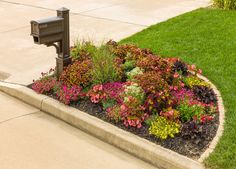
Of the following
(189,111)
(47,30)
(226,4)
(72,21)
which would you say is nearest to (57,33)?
(47,30)

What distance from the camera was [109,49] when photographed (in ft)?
20.8

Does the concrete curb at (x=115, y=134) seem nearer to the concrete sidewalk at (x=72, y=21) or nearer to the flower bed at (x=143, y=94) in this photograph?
the flower bed at (x=143, y=94)

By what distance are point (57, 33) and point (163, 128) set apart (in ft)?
7.10

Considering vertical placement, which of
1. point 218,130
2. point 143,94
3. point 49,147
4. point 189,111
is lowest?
point 49,147

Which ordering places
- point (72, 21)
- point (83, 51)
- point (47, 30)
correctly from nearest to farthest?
point (47, 30)
point (83, 51)
point (72, 21)

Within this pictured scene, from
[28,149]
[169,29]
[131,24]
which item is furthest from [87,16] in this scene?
[28,149]

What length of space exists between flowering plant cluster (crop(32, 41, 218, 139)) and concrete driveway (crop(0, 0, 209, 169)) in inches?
17.9

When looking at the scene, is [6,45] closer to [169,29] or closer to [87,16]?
[87,16]

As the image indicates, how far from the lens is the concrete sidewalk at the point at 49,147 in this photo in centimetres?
450

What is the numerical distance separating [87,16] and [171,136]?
6356mm

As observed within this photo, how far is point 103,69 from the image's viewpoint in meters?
5.69

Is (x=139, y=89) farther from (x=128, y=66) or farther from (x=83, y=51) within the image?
(x=83, y=51)

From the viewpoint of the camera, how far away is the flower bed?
15.5ft

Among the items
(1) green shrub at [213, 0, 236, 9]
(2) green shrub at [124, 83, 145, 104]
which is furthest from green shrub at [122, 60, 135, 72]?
(1) green shrub at [213, 0, 236, 9]
